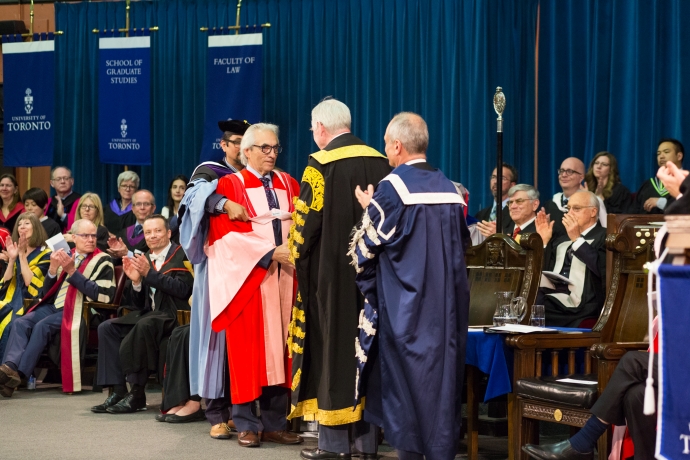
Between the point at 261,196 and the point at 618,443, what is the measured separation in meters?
2.33

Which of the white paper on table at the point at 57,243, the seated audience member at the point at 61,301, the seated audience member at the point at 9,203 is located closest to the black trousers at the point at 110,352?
the seated audience member at the point at 61,301

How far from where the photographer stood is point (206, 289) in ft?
17.5

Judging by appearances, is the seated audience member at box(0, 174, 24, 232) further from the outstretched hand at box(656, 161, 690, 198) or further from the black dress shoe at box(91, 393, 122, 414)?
the outstretched hand at box(656, 161, 690, 198)

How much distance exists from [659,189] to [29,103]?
6054 millimetres

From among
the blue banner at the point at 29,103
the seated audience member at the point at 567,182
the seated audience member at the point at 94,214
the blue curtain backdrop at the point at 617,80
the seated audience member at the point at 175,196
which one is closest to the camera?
the seated audience member at the point at 567,182

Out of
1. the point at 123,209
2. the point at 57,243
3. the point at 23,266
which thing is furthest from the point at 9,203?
the point at 57,243

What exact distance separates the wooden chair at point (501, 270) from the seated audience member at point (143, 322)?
190 centimetres

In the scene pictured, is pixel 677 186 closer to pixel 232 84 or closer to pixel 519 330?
pixel 519 330

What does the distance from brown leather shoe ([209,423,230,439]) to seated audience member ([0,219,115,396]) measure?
77.9 inches

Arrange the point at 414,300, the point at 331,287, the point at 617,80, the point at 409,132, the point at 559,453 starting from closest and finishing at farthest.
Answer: the point at 559,453, the point at 414,300, the point at 409,132, the point at 331,287, the point at 617,80

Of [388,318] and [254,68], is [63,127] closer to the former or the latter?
[254,68]

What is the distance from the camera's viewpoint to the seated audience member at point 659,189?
266 inches

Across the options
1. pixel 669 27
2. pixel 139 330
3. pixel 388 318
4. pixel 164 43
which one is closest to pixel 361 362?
pixel 388 318

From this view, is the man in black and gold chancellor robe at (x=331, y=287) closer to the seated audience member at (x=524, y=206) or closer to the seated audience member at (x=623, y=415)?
→ the seated audience member at (x=623, y=415)
